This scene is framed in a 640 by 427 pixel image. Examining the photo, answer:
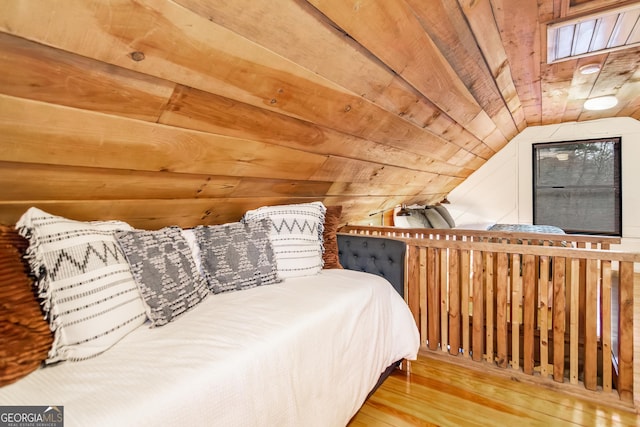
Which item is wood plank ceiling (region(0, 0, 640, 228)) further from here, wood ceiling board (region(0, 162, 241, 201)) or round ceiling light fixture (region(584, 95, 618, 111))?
round ceiling light fixture (region(584, 95, 618, 111))

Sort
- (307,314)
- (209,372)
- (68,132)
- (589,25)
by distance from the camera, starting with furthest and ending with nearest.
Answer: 1. (589,25)
2. (307,314)
3. (68,132)
4. (209,372)

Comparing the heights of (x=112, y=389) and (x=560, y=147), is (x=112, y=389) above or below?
below

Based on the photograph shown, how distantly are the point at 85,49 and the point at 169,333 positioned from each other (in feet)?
2.93

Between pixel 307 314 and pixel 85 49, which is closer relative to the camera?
pixel 85 49

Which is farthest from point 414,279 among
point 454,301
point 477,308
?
point 477,308

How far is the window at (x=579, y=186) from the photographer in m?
4.02

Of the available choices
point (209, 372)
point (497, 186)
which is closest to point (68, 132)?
point (209, 372)

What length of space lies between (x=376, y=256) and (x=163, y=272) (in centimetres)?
127

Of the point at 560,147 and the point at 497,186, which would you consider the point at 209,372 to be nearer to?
the point at 497,186

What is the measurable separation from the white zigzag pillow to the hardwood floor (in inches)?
31.4

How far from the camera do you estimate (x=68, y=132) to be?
1046 millimetres

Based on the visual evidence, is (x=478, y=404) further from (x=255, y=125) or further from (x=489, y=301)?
(x=255, y=125)

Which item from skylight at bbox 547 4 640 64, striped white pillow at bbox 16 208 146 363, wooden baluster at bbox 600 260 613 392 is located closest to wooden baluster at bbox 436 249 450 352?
wooden baluster at bbox 600 260 613 392

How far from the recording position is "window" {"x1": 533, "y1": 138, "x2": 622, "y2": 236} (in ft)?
13.2
